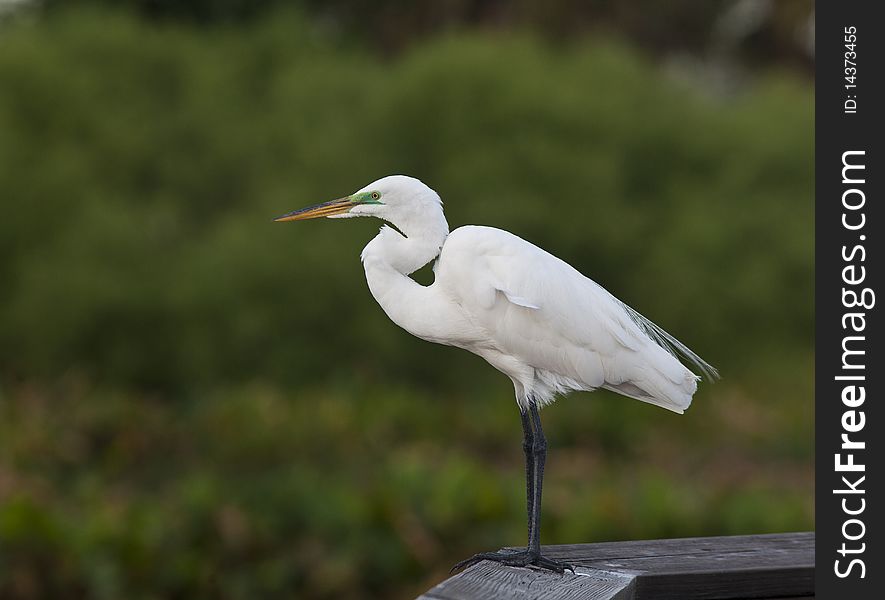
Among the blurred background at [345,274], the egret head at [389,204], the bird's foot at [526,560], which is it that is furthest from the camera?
the blurred background at [345,274]

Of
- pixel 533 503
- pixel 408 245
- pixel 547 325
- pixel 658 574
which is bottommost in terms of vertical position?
pixel 658 574

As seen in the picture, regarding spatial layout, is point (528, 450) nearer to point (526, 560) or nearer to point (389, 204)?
point (526, 560)

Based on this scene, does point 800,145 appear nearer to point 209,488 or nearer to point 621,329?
point 209,488

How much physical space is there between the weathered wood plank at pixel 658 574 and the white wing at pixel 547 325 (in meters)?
0.27

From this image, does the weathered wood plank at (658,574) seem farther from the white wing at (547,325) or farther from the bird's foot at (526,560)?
the white wing at (547,325)

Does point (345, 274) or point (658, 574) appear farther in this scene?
point (345, 274)

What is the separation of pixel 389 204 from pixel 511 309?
24 cm

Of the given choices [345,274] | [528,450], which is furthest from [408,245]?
[345,274]

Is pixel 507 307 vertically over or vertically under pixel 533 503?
over

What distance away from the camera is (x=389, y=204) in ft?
5.45

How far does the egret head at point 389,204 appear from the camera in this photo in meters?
1.65

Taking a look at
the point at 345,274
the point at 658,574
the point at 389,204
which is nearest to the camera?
the point at 389,204

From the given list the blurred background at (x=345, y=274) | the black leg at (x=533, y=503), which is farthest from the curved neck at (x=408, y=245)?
the blurred background at (x=345, y=274)
